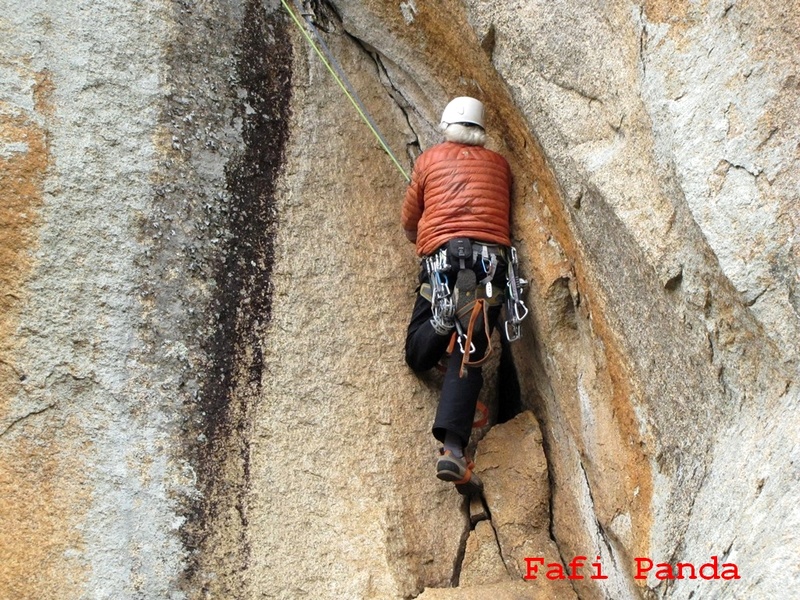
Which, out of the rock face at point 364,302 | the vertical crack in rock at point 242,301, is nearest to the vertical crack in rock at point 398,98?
the rock face at point 364,302

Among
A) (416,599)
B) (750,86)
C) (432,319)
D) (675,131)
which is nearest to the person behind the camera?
(750,86)

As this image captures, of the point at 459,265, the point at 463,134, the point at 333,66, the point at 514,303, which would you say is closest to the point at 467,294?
the point at 459,265

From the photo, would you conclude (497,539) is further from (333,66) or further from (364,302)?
(333,66)

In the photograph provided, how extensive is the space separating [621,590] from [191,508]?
235 cm

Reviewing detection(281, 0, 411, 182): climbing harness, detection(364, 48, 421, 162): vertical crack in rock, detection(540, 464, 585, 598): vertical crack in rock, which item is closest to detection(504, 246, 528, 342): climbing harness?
detection(540, 464, 585, 598): vertical crack in rock

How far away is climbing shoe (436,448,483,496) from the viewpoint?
542 centimetres

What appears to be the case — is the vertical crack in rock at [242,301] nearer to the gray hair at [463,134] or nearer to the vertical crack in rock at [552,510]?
the gray hair at [463,134]

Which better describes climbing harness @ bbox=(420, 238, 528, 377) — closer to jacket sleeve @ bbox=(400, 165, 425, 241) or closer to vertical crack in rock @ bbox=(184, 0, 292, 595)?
jacket sleeve @ bbox=(400, 165, 425, 241)

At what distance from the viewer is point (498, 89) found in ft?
19.0

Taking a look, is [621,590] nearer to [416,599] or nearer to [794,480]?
[416,599]

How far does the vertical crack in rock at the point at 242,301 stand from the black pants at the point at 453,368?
37.4 inches

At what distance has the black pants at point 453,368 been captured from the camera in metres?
5.59

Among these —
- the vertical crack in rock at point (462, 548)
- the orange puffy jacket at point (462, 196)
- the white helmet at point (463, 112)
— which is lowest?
the vertical crack in rock at point (462, 548)

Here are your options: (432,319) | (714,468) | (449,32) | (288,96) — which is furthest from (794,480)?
(288,96)
